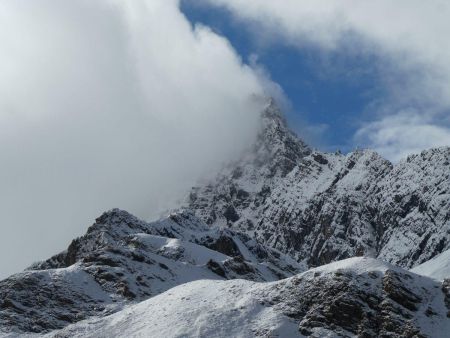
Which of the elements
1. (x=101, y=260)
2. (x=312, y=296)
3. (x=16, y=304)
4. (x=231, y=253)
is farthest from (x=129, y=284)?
(x=231, y=253)

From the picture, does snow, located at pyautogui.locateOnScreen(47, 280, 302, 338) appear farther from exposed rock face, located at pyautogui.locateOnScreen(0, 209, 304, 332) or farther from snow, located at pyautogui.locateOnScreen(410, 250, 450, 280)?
snow, located at pyautogui.locateOnScreen(410, 250, 450, 280)

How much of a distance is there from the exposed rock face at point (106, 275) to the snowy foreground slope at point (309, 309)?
21.4 m

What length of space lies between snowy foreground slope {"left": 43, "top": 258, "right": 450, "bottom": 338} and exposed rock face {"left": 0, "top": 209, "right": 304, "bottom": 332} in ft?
70.1

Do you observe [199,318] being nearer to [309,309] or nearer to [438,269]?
[309,309]

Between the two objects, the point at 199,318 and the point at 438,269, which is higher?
the point at 438,269

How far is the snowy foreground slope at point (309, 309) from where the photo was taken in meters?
70.6

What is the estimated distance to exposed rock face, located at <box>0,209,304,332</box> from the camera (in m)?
101

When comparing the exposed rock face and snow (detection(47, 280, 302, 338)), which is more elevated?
the exposed rock face

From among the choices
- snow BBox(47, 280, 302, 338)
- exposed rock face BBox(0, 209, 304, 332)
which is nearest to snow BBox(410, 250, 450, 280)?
exposed rock face BBox(0, 209, 304, 332)

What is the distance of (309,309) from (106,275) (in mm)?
50491

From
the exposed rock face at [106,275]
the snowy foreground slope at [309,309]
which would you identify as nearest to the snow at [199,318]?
the snowy foreground slope at [309,309]

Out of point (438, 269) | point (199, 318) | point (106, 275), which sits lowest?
point (199, 318)

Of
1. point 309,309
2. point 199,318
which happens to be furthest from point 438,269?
point 199,318

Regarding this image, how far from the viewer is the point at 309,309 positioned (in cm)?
7319
